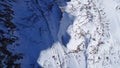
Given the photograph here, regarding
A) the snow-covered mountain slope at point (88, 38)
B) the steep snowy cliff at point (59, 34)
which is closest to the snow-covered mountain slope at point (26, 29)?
the steep snowy cliff at point (59, 34)

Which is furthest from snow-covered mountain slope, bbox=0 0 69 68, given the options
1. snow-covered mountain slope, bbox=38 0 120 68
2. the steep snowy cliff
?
snow-covered mountain slope, bbox=38 0 120 68

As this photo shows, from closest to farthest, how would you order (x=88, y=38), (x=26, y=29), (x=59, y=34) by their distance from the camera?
1. (x=26, y=29)
2. (x=88, y=38)
3. (x=59, y=34)

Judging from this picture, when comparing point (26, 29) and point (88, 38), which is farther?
point (88, 38)

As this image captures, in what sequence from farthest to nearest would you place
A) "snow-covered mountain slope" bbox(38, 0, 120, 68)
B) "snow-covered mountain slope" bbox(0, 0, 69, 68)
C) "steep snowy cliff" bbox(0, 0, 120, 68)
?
1. "snow-covered mountain slope" bbox(38, 0, 120, 68)
2. "steep snowy cliff" bbox(0, 0, 120, 68)
3. "snow-covered mountain slope" bbox(0, 0, 69, 68)

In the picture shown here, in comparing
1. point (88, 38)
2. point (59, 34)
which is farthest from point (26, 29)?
point (88, 38)

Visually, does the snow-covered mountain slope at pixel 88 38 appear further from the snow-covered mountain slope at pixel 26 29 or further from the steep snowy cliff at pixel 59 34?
the snow-covered mountain slope at pixel 26 29

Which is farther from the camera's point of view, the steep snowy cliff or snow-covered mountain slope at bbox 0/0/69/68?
the steep snowy cliff

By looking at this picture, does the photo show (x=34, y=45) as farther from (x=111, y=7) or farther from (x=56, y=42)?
(x=111, y=7)

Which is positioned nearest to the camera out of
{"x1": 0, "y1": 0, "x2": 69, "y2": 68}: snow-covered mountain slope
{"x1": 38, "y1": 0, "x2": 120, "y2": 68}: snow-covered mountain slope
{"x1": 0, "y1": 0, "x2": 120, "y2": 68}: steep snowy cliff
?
{"x1": 0, "y1": 0, "x2": 69, "y2": 68}: snow-covered mountain slope

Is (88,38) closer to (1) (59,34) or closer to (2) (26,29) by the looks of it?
(1) (59,34)

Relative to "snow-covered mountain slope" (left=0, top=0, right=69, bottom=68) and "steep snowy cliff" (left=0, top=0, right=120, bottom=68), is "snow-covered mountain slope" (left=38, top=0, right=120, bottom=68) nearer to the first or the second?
"steep snowy cliff" (left=0, top=0, right=120, bottom=68)
